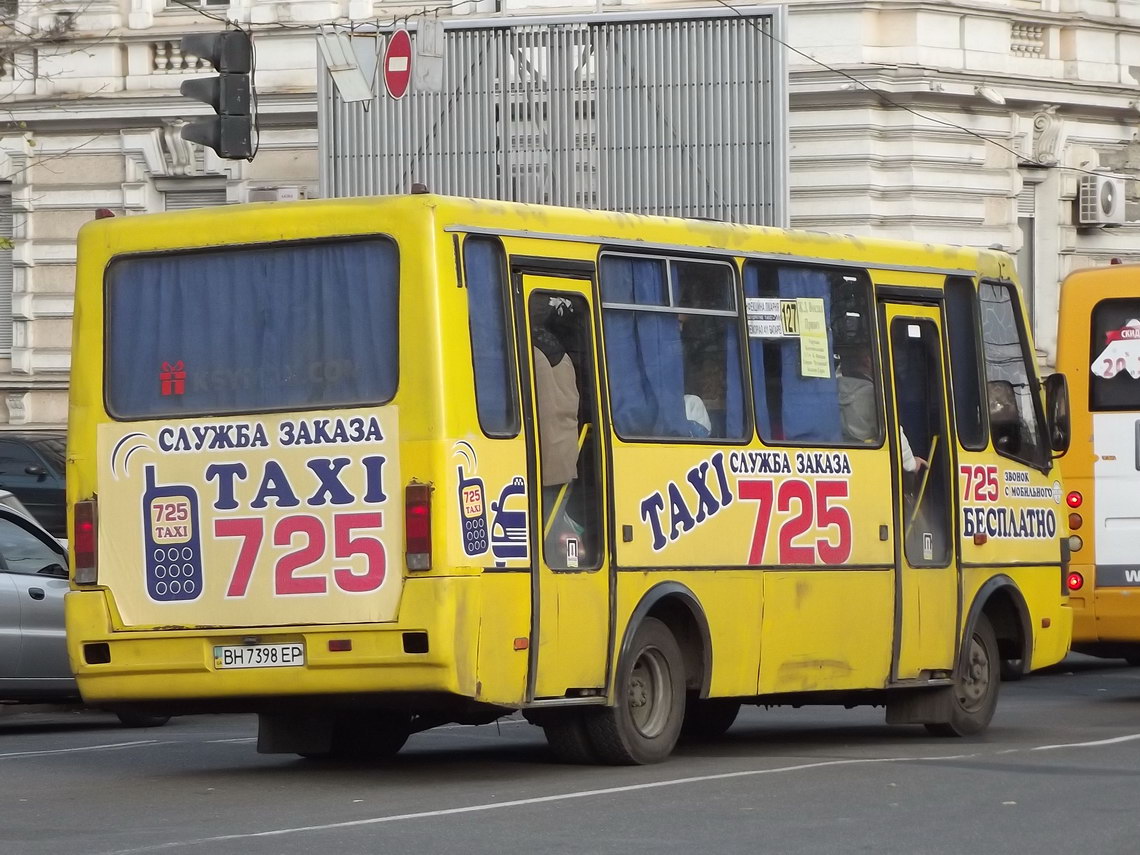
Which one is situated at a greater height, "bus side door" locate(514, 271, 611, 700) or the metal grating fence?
the metal grating fence

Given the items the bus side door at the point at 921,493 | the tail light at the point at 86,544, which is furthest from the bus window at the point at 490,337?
the bus side door at the point at 921,493

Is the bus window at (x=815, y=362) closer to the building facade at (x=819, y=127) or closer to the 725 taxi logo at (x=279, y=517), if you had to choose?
the 725 taxi logo at (x=279, y=517)

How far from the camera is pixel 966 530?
548 inches

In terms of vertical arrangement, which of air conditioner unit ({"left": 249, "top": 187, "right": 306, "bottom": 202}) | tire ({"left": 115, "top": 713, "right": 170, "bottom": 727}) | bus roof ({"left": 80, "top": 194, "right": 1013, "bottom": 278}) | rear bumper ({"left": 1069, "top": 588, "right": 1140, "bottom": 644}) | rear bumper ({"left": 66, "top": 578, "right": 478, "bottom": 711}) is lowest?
tire ({"left": 115, "top": 713, "right": 170, "bottom": 727})

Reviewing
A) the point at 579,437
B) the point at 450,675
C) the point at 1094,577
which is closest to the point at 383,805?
the point at 450,675

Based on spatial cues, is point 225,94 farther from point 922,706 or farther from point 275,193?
point 275,193

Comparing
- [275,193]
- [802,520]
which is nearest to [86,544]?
[802,520]

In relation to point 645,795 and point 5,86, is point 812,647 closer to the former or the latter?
point 645,795

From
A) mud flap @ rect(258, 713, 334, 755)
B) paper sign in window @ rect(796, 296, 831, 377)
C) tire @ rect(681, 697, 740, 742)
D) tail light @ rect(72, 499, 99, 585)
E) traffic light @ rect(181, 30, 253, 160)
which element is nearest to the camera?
tail light @ rect(72, 499, 99, 585)

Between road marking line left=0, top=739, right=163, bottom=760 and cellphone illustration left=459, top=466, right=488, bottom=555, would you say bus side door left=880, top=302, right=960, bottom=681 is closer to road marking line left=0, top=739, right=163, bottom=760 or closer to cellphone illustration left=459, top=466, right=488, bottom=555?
cellphone illustration left=459, top=466, right=488, bottom=555

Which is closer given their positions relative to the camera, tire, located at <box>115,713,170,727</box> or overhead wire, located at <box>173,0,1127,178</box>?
tire, located at <box>115,713,170,727</box>

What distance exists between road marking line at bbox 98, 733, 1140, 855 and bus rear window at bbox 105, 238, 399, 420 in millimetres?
1943

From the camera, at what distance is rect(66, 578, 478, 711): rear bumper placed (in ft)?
35.1

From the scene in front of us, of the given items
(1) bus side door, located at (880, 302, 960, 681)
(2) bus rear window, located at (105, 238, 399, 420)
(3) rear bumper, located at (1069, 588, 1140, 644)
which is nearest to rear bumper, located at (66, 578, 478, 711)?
(2) bus rear window, located at (105, 238, 399, 420)
